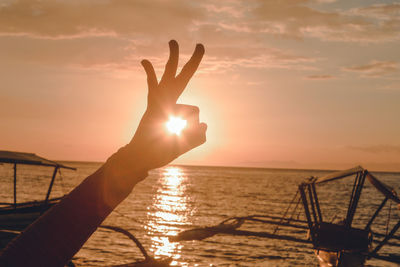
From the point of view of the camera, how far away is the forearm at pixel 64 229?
115 cm

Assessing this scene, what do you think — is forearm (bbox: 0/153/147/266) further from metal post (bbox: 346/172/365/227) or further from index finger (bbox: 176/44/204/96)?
metal post (bbox: 346/172/365/227)

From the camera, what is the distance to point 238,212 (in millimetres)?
62312

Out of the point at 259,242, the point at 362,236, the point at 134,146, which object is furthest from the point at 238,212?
the point at 134,146

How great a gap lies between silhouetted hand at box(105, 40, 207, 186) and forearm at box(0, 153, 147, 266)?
124 mm

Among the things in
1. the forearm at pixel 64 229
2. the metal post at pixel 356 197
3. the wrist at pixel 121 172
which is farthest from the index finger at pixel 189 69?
the metal post at pixel 356 197

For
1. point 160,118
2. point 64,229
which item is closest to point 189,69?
point 160,118

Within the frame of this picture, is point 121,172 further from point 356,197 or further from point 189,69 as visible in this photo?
point 356,197

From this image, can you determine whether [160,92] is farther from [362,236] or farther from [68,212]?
[362,236]

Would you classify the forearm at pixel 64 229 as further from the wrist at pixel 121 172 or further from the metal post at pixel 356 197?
the metal post at pixel 356 197

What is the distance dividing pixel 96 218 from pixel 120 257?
94.6ft

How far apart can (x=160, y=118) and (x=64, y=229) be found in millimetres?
436

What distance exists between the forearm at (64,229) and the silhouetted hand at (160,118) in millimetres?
124

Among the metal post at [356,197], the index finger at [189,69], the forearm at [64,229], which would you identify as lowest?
the forearm at [64,229]

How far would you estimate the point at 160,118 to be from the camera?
1260 millimetres
